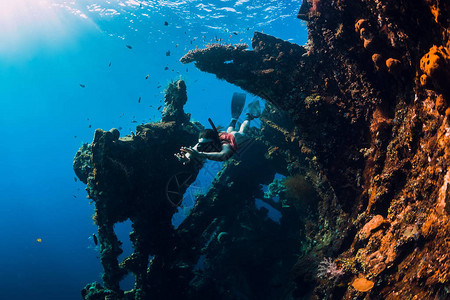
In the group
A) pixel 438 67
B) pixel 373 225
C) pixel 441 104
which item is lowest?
pixel 373 225

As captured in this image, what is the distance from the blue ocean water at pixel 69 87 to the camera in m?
25.5

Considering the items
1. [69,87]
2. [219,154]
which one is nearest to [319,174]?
[219,154]

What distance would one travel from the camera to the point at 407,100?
415 cm

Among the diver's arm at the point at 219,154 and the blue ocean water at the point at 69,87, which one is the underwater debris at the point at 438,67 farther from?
the blue ocean water at the point at 69,87

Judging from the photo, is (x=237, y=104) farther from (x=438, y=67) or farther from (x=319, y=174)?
(x=438, y=67)

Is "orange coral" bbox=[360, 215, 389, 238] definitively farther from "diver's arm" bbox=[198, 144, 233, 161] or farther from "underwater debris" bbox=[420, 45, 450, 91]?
"diver's arm" bbox=[198, 144, 233, 161]

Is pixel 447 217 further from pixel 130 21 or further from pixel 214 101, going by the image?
pixel 214 101

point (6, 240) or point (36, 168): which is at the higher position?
point (36, 168)

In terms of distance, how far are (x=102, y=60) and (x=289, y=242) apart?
147 ft

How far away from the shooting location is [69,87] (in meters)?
55.5

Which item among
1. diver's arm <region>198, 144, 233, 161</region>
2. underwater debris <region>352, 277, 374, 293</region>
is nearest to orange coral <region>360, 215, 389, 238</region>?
underwater debris <region>352, 277, 374, 293</region>

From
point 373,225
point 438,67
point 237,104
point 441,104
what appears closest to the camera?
point 438,67

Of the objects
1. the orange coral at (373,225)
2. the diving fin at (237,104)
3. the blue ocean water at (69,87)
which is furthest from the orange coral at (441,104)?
the blue ocean water at (69,87)

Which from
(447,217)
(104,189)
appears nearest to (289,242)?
(104,189)
